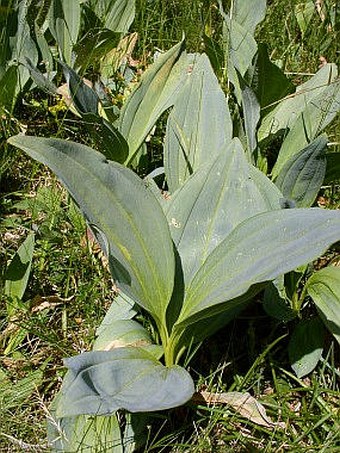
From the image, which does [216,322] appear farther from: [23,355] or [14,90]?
[14,90]

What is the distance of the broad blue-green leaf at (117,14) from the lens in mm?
2439

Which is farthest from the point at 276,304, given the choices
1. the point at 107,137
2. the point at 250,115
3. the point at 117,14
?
the point at 117,14

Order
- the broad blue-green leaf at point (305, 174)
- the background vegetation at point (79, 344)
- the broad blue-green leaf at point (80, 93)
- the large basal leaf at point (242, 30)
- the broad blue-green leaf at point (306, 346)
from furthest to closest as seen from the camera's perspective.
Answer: the large basal leaf at point (242, 30) < the broad blue-green leaf at point (80, 93) < the broad blue-green leaf at point (305, 174) < the broad blue-green leaf at point (306, 346) < the background vegetation at point (79, 344)

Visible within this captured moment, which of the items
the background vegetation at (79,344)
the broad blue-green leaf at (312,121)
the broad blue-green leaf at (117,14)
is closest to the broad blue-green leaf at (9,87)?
the background vegetation at (79,344)

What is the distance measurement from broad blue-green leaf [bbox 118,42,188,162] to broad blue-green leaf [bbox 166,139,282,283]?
1.41 ft

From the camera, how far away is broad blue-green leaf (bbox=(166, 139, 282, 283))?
159 centimetres

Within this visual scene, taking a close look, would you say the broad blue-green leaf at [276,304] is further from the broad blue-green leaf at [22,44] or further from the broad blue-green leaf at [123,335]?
the broad blue-green leaf at [22,44]

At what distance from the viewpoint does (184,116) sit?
193 centimetres

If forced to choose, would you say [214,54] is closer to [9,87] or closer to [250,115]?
[250,115]

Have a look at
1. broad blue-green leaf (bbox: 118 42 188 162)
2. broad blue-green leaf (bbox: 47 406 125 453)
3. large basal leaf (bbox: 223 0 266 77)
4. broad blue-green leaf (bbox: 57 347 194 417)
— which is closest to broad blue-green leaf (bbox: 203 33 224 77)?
large basal leaf (bbox: 223 0 266 77)

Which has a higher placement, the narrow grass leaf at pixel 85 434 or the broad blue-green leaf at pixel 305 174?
the broad blue-green leaf at pixel 305 174

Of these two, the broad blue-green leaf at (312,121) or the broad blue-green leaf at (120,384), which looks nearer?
the broad blue-green leaf at (120,384)

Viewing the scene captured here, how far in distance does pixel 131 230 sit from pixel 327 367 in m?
0.54

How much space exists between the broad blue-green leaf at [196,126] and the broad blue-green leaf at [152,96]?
0.07 metres
